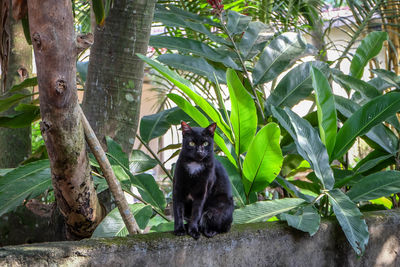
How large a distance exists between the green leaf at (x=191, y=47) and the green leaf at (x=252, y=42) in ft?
0.40

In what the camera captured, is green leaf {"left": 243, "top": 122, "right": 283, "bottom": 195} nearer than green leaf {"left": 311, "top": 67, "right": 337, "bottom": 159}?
Yes

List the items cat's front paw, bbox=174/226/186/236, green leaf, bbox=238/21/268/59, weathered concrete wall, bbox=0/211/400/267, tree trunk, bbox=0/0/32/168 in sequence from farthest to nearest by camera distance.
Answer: tree trunk, bbox=0/0/32/168
green leaf, bbox=238/21/268/59
cat's front paw, bbox=174/226/186/236
weathered concrete wall, bbox=0/211/400/267

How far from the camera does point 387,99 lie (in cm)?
229

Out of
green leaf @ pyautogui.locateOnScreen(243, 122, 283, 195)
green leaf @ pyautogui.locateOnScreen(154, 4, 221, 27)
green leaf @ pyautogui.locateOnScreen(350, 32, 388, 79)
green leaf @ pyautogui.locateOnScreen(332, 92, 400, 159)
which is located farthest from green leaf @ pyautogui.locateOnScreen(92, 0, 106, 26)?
green leaf @ pyautogui.locateOnScreen(350, 32, 388, 79)

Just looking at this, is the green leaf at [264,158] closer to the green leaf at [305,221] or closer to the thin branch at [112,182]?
the green leaf at [305,221]

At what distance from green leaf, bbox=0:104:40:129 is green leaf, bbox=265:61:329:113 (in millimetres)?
1247

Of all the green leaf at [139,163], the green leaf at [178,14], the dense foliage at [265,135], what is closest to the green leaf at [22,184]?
the dense foliage at [265,135]

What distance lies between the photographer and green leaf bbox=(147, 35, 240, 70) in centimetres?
265

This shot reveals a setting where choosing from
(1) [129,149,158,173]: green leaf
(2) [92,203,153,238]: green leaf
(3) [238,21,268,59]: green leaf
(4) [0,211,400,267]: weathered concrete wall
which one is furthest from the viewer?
(3) [238,21,268,59]: green leaf

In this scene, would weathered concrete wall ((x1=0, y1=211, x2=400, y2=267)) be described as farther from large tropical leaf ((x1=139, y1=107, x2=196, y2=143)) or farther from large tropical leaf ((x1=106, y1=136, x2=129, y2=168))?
large tropical leaf ((x1=139, y1=107, x2=196, y2=143))

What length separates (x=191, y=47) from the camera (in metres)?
2.71

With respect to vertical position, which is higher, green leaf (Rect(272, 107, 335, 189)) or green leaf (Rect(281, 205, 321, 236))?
green leaf (Rect(272, 107, 335, 189))

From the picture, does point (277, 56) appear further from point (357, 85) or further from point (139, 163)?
point (139, 163)

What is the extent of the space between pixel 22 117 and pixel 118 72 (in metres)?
0.56
